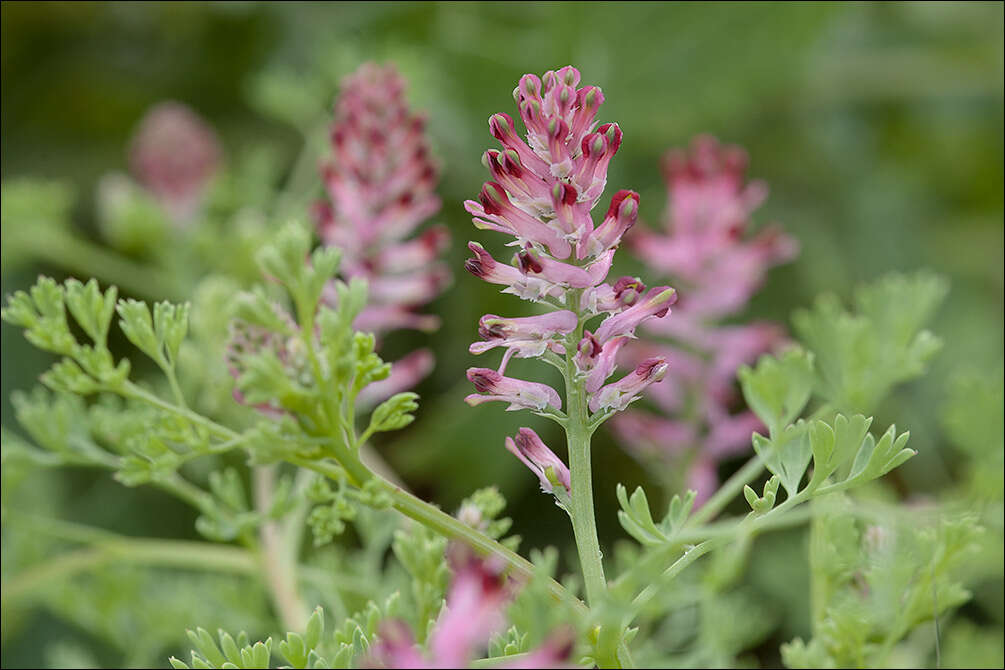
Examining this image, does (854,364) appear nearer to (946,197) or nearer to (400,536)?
(400,536)

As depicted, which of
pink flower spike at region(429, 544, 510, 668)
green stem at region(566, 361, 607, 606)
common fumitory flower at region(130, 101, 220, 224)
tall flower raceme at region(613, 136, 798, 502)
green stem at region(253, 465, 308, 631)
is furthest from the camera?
common fumitory flower at region(130, 101, 220, 224)

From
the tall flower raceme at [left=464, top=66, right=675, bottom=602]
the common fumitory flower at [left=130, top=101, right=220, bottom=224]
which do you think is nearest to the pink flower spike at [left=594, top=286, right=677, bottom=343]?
the tall flower raceme at [left=464, top=66, right=675, bottom=602]

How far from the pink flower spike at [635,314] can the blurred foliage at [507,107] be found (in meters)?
0.64

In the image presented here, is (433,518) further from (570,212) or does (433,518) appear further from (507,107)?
(507,107)

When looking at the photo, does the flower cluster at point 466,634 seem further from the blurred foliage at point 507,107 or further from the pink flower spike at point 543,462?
the blurred foliage at point 507,107

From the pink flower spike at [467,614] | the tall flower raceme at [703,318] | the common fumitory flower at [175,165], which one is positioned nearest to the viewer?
the pink flower spike at [467,614]

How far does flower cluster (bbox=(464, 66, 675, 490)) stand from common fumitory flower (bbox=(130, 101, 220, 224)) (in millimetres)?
723

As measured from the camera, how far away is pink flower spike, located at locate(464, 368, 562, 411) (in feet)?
1.36

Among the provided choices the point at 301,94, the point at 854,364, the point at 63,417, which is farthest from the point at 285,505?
the point at 301,94

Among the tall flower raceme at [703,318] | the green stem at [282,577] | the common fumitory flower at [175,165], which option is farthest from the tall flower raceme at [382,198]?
the common fumitory flower at [175,165]

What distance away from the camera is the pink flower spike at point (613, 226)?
0.41 metres

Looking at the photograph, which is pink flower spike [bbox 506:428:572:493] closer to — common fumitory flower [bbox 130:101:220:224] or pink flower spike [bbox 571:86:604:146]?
pink flower spike [bbox 571:86:604:146]

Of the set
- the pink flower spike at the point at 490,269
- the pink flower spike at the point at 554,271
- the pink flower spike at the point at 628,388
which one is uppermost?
the pink flower spike at the point at 490,269

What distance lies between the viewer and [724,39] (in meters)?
1.42
